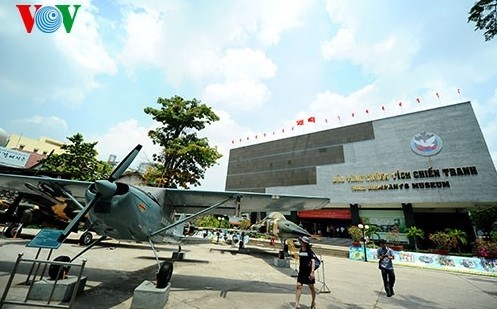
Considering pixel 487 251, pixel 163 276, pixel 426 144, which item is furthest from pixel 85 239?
pixel 426 144

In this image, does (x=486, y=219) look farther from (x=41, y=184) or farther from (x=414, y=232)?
(x=41, y=184)

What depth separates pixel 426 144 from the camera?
27547 millimetres

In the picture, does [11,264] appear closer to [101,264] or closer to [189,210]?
[101,264]

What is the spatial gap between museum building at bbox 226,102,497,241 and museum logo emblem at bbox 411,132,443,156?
0.09 m

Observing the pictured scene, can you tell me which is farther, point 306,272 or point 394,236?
point 394,236

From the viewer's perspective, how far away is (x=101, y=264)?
9.16 meters

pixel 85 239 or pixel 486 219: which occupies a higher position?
pixel 486 219

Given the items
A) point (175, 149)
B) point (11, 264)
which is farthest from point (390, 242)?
point (11, 264)

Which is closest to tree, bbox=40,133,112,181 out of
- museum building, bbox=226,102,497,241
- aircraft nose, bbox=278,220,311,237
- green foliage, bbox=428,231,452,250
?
aircraft nose, bbox=278,220,311,237

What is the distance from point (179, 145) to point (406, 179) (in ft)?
90.4

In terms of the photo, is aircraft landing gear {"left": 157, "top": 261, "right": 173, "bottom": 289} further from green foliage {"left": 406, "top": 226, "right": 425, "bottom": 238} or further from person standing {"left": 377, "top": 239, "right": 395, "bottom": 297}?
green foliage {"left": 406, "top": 226, "right": 425, "bottom": 238}

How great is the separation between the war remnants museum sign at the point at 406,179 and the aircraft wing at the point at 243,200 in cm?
2400

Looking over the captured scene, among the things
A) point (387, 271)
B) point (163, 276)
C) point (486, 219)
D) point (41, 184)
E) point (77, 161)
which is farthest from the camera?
point (486, 219)

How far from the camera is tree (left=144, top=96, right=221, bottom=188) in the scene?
68.8 feet
